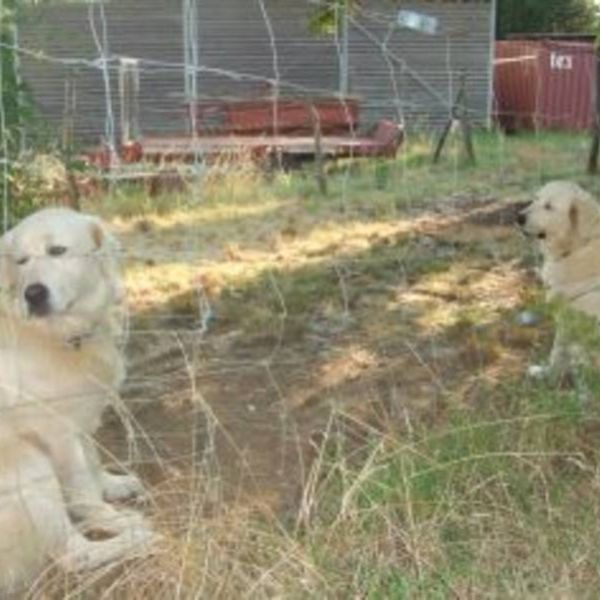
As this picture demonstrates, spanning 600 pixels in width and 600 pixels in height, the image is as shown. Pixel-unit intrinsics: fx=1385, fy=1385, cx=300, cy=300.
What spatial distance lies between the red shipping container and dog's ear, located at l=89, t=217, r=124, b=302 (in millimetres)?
17408

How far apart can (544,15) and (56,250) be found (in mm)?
24896

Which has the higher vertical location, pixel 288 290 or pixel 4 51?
pixel 4 51

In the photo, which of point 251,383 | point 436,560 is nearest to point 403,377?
point 251,383

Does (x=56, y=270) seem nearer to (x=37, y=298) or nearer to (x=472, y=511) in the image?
(x=37, y=298)

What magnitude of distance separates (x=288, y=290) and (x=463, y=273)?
1070mm

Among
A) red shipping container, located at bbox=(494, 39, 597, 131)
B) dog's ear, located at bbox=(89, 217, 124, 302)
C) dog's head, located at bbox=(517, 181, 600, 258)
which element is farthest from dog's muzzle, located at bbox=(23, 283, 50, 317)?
red shipping container, located at bbox=(494, 39, 597, 131)

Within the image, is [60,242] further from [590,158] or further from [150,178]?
[590,158]

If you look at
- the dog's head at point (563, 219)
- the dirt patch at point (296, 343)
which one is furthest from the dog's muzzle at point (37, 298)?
the dog's head at point (563, 219)

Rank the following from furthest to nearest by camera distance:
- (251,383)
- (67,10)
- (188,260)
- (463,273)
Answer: (67,10) < (188,260) < (463,273) < (251,383)

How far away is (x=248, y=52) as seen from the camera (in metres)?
20.4

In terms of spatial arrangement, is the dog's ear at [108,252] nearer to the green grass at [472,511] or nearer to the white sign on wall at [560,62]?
the green grass at [472,511]

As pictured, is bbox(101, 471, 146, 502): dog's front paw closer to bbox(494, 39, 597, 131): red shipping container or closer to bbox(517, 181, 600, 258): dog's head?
bbox(517, 181, 600, 258): dog's head

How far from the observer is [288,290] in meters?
7.02

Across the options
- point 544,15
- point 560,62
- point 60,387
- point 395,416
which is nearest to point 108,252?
point 60,387
